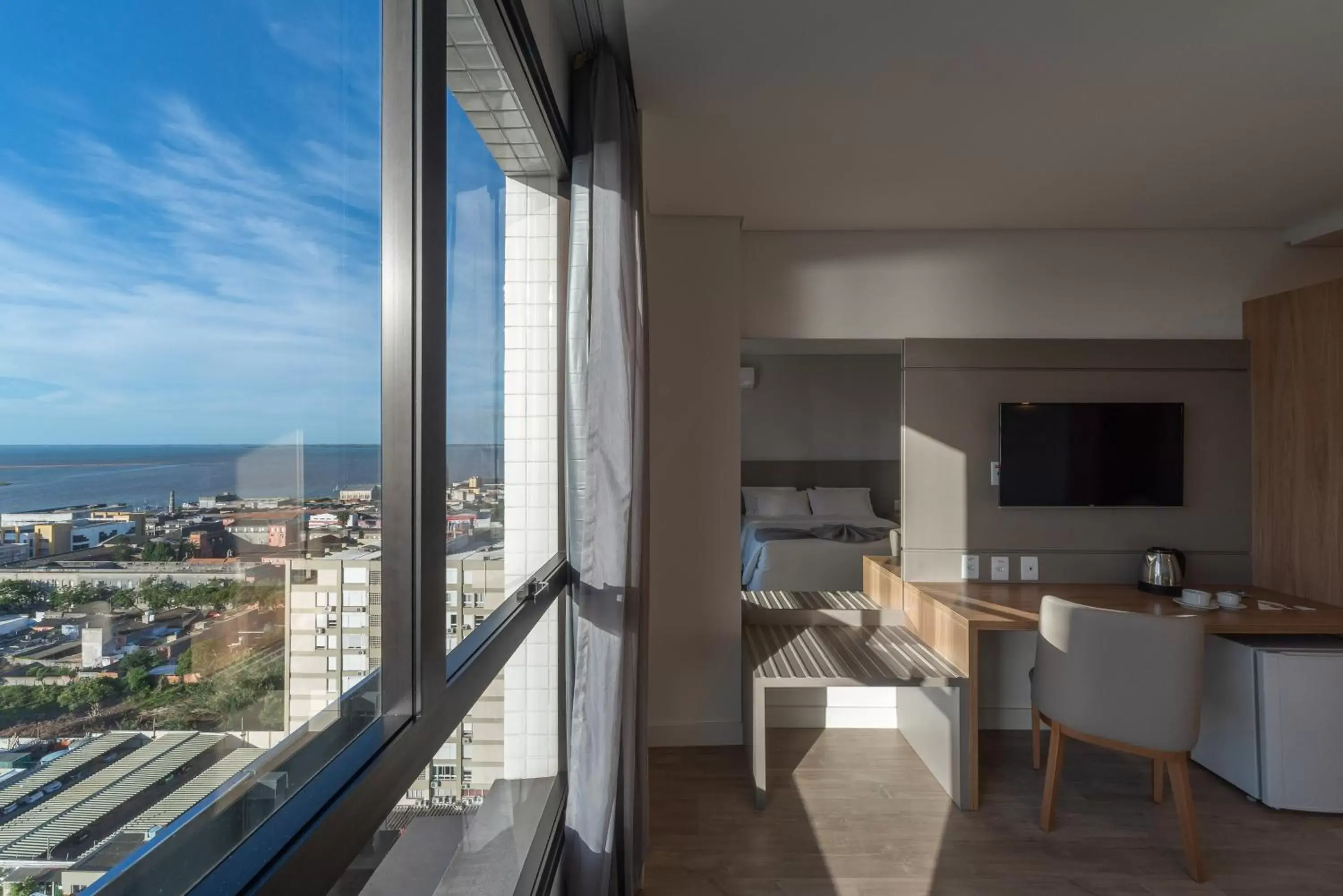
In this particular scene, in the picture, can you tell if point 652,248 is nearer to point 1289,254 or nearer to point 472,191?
point 472,191

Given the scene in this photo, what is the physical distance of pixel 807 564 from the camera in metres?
3.53

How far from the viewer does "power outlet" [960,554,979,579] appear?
320cm

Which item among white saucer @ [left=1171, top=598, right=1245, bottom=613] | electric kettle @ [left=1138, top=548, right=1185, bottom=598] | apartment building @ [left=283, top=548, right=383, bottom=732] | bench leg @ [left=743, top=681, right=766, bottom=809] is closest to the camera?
apartment building @ [left=283, top=548, right=383, bottom=732]

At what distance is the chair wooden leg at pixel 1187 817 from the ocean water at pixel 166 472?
2.64 meters

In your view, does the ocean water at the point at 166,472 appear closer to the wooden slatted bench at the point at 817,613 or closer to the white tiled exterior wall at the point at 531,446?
the white tiled exterior wall at the point at 531,446

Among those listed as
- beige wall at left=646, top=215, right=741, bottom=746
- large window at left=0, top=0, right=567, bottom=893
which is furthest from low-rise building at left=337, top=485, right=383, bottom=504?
beige wall at left=646, top=215, right=741, bottom=746

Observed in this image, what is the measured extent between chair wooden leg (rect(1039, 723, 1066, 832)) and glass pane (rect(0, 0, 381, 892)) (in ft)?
8.26

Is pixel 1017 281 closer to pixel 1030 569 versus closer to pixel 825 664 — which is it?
pixel 1030 569

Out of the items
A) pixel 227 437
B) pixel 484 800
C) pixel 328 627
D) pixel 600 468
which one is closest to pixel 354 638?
pixel 328 627

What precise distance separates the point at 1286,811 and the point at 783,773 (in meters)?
1.84

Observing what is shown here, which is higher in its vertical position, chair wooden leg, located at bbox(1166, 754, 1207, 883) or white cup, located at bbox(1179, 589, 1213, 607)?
white cup, located at bbox(1179, 589, 1213, 607)

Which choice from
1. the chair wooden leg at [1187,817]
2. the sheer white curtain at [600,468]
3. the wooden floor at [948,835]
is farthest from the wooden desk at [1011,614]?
the sheer white curtain at [600,468]

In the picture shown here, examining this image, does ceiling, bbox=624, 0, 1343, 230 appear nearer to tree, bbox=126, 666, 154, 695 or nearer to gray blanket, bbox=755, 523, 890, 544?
gray blanket, bbox=755, 523, 890, 544

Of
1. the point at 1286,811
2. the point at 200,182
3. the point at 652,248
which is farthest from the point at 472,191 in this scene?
the point at 1286,811
